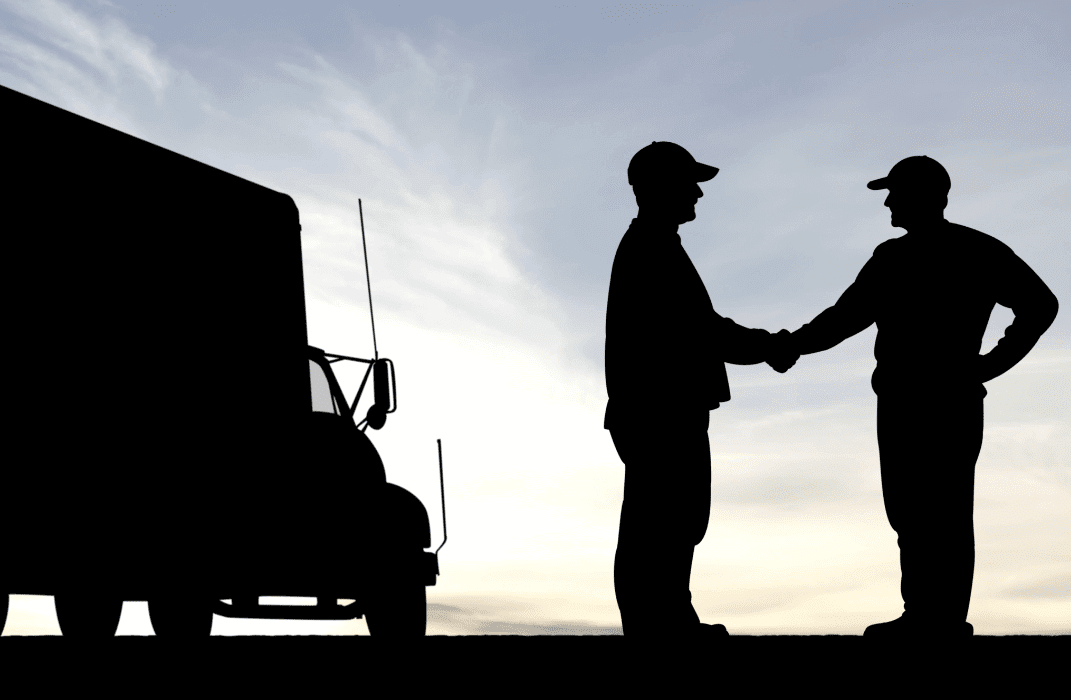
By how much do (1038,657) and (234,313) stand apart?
17.8ft

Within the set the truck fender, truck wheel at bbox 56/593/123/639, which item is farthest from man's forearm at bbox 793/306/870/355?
truck wheel at bbox 56/593/123/639

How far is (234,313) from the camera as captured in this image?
8633 millimetres

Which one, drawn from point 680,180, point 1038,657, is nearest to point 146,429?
point 680,180

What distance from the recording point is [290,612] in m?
9.49

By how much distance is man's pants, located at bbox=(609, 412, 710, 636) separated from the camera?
619 cm

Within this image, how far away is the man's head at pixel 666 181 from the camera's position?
6348 millimetres

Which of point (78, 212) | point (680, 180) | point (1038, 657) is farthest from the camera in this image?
point (78, 212)

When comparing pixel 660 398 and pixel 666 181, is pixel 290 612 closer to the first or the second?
pixel 660 398

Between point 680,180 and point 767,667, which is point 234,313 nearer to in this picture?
point 680,180

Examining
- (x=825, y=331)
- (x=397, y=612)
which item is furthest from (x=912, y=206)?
(x=397, y=612)

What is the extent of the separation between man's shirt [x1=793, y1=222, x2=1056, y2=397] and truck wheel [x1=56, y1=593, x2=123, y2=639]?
704cm

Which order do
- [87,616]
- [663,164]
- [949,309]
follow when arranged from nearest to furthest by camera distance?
[663,164], [949,309], [87,616]

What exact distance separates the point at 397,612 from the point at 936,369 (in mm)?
4822

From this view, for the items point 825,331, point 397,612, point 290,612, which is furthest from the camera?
point 397,612
